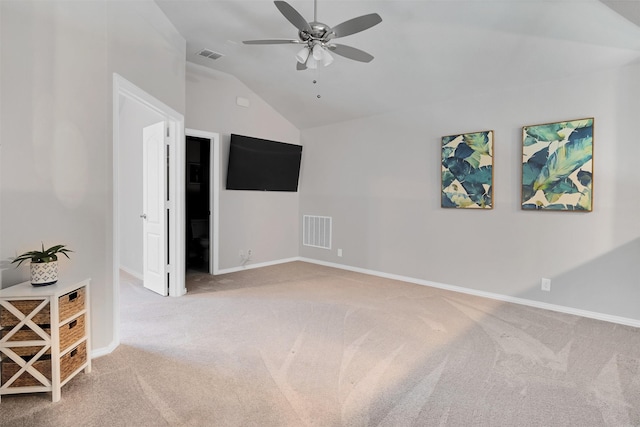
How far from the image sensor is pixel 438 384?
2.17 m

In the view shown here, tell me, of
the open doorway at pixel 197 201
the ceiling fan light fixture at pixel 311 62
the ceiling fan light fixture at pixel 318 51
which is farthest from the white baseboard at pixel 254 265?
the ceiling fan light fixture at pixel 318 51

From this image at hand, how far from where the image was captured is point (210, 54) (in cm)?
435

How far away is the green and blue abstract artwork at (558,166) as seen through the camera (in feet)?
11.1

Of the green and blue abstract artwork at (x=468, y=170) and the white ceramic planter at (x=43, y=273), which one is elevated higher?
the green and blue abstract artwork at (x=468, y=170)

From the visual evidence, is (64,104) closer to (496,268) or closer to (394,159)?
(394,159)

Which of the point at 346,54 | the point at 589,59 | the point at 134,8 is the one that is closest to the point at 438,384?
the point at 346,54

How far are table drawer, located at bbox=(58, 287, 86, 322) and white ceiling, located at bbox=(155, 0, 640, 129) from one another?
2763mm

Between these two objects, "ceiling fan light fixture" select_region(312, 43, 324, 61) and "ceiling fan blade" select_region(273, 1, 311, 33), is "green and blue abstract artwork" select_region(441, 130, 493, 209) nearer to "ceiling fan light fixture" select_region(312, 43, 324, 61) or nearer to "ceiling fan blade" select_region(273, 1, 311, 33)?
"ceiling fan light fixture" select_region(312, 43, 324, 61)

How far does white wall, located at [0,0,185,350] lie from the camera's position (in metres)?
2.00

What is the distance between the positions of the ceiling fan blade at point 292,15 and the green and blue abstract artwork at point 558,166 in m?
2.73

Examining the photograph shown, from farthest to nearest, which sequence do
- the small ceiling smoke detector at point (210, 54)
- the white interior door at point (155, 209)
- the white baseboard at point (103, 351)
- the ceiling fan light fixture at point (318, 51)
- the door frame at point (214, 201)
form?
the door frame at point (214, 201), the small ceiling smoke detector at point (210, 54), the white interior door at point (155, 209), the ceiling fan light fixture at point (318, 51), the white baseboard at point (103, 351)

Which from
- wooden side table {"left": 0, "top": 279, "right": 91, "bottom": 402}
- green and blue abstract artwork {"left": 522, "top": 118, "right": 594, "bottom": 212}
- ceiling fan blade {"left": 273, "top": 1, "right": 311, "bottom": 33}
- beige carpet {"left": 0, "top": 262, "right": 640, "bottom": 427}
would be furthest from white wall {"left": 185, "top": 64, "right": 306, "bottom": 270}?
green and blue abstract artwork {"left": 522, "top": 118, "right": 594, "bottom": 212}

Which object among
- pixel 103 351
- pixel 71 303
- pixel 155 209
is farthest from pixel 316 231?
pixel 71 303

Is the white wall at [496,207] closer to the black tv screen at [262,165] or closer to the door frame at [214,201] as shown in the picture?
the black tv screen at [262,165]
